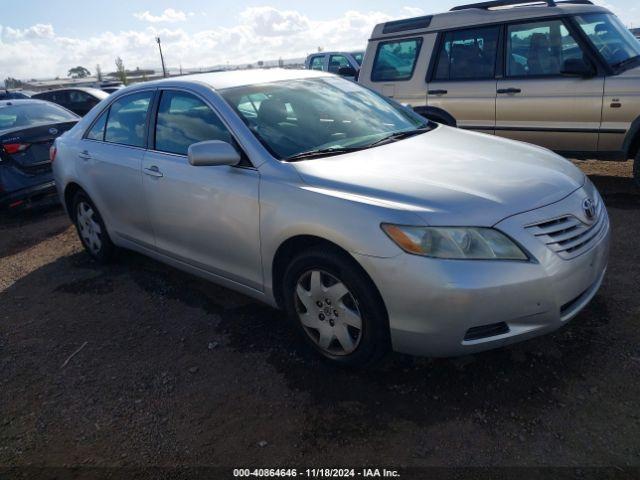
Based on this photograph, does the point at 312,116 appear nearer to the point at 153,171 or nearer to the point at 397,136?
the point at 397,136

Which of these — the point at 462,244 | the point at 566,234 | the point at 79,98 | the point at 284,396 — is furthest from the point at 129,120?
the point at 79,98

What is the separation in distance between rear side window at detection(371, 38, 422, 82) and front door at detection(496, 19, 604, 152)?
1.23 meters

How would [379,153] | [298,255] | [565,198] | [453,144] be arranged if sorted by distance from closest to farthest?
[565,198] → [298,255] → [379,153] → [453,144]

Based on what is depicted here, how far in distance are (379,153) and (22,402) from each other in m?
2.52

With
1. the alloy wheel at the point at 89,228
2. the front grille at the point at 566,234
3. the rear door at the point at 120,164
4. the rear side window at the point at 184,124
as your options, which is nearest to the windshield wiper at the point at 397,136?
the rear side window at the point at 184,124

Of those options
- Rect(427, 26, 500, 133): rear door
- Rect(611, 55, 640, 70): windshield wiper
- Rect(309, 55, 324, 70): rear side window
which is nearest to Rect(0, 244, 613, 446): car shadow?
Rect(611, 55, 640, 70): windshield wiper

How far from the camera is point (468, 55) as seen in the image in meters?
6.22

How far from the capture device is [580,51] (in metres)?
5.43

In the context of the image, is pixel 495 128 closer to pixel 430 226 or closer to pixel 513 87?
pixel 513 87

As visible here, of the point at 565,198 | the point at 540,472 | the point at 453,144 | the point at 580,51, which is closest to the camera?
the point at 540,472

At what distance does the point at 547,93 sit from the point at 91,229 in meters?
4.91

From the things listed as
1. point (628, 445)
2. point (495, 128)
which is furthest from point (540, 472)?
point (495, 128)

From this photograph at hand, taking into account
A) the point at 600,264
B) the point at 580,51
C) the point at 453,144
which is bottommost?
the point at 600,264

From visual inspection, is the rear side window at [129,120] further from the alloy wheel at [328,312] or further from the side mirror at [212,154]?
the alloy wheel at [328,312]
